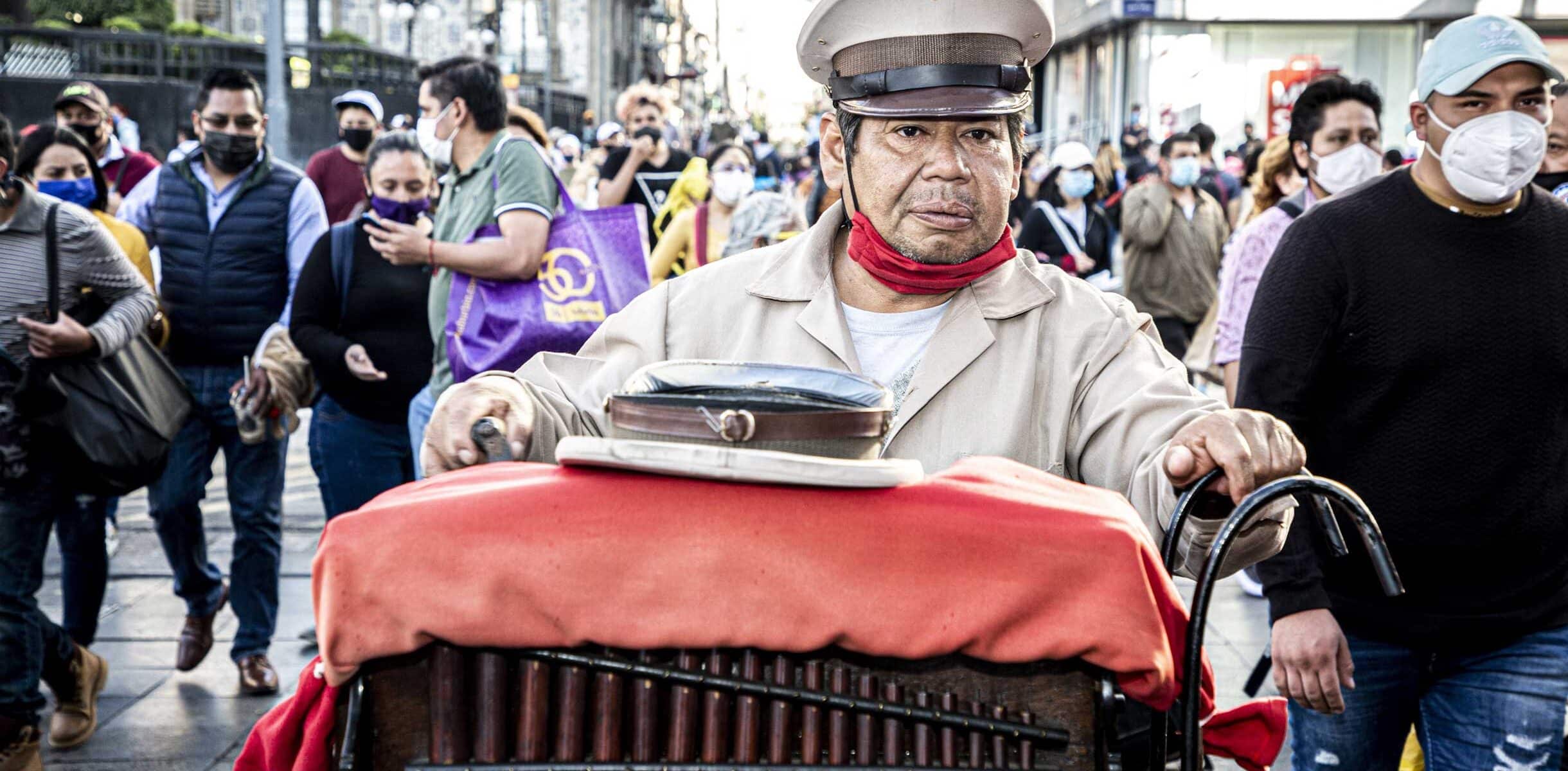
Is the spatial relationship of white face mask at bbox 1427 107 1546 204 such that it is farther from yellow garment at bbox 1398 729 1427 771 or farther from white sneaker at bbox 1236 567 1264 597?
white sneaker at bbox 1236 567 1264 597

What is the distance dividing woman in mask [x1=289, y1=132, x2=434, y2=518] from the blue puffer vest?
34 cm

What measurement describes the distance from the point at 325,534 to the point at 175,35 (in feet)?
118

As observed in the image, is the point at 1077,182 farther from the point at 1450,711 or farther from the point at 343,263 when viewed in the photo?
the point at 1450,711

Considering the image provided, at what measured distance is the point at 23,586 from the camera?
4977 millimetres

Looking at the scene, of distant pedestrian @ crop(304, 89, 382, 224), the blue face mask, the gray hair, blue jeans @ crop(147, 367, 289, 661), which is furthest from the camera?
distant pedestrian @ crop(304, 89, 382, 224)

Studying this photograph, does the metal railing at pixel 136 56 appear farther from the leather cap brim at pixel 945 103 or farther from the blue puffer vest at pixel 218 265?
the leather cap brim at pixel 945 103

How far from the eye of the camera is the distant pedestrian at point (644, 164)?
1124cm

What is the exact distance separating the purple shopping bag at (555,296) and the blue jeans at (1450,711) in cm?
283

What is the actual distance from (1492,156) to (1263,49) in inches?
1283

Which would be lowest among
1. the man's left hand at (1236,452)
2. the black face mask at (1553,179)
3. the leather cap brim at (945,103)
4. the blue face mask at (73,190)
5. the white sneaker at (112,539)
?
the white sneaker at (112,539)

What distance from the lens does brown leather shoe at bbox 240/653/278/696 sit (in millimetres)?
5941

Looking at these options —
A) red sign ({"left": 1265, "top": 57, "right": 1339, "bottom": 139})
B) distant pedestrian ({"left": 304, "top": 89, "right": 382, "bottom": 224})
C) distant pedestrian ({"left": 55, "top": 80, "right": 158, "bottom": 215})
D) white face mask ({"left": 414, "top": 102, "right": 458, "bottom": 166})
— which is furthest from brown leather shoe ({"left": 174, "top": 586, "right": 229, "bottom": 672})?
red sign ({"left": 1265, "top": 57, "right": 1339, "bottom": 139})

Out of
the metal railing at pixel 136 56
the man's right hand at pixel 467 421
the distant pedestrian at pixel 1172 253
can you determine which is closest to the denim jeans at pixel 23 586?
the man's right hand at pixel 467 421

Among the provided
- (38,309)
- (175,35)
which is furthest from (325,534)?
(175,35)
